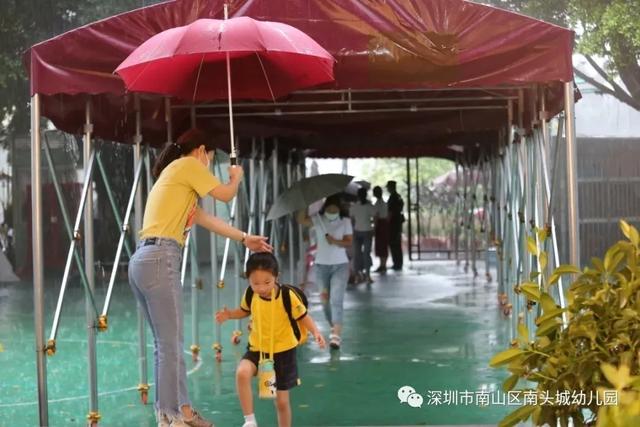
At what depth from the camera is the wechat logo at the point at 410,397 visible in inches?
254

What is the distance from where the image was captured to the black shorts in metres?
5.13

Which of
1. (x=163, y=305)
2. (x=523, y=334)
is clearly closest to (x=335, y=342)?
(x=163, y=305)

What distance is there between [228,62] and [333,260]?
3.77 meters

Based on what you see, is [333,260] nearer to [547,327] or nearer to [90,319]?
[90,319]

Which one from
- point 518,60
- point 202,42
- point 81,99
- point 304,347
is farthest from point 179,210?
point 304,347

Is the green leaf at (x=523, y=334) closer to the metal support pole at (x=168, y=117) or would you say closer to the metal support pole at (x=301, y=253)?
the metal support pole at (x=168, y=117)

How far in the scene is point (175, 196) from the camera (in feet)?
16.6

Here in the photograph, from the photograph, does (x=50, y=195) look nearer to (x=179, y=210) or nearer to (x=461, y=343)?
(x=461, y=343)

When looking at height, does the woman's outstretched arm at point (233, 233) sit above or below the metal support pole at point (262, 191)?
below

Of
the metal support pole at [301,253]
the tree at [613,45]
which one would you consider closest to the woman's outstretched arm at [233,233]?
the metal support pole at [301,253]

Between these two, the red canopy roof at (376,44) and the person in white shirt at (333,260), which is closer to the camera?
the red canopy roof at (376,44)

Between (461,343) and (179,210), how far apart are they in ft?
16.2

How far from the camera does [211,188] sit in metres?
5.08

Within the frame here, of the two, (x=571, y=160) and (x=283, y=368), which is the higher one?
(x=571, y=160)
